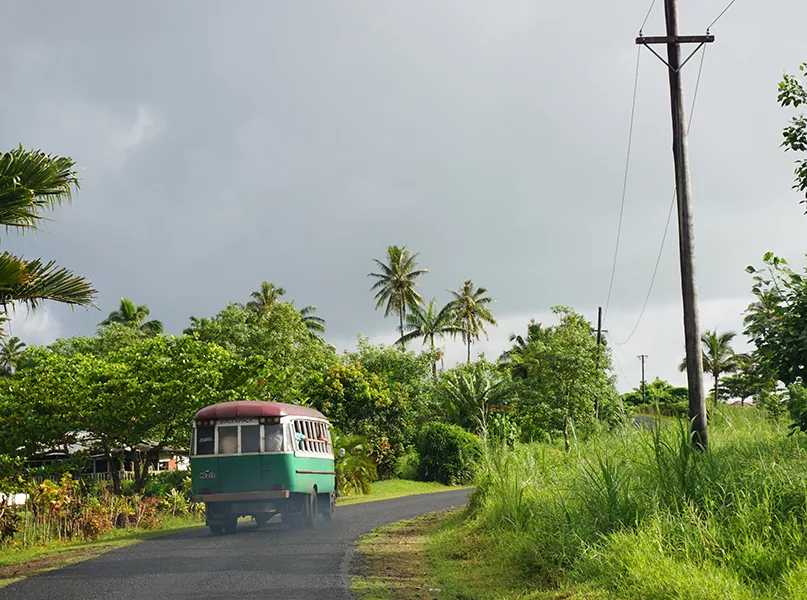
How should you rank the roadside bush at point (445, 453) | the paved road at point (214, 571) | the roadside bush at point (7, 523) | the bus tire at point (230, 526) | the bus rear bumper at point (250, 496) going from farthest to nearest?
the roadside bush at point (445, 453) < the bus tire at point (230, 526) < the bus rear bumper at point (250, 496) < the roadside bush at point (7, 523) < the paved road at point (214, 571)

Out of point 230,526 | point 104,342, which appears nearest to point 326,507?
point 230,526

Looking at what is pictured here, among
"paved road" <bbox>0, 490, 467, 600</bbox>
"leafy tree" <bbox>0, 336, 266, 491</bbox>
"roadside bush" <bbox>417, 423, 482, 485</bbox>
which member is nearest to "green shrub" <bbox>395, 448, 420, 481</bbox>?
"roadside bush" <bbox>417, 423, 482, 485</bbox>

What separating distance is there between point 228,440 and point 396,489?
18924mm

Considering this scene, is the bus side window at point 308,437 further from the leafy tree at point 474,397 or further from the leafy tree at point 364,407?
the leafy tree at point 474,397

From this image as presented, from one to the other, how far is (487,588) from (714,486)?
300 centimetres

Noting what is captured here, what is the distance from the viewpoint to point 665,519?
9156 millimetres

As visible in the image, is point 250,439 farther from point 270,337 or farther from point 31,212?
point 270,337

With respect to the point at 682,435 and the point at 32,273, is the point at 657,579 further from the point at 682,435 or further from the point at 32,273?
the point at 32,273

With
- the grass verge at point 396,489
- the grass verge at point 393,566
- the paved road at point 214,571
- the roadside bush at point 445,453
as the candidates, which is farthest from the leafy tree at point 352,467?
the paved road at point 214,571

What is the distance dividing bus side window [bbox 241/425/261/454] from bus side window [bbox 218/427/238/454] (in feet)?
0.50

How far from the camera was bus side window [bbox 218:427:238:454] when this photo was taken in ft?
57.6

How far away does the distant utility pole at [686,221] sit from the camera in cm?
1408

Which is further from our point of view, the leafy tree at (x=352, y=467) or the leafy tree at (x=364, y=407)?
the leafy tree at (x=364, y=407)

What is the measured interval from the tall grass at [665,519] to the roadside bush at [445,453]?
25.0 metres
